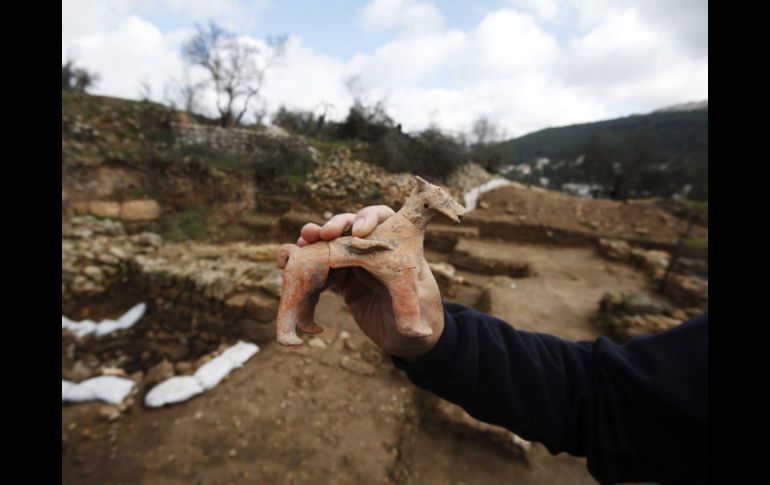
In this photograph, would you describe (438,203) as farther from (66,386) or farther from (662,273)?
(662,273)

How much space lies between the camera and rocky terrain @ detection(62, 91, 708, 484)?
349cm

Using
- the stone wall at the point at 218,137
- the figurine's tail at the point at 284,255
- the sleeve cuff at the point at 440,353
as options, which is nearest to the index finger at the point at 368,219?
the figurine's tail at the point at 284,255

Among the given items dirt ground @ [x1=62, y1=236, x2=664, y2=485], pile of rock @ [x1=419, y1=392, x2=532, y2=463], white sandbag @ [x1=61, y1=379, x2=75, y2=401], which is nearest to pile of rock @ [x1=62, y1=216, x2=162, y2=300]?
white sandbag @ [x1=61, y1=379, x2=75, y2=401]

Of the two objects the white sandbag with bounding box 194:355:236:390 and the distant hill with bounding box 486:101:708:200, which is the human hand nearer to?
the white sandbag with bounding box 194:355:236:390

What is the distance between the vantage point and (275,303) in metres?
5.73

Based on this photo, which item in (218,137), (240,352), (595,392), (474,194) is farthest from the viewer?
(474,194)

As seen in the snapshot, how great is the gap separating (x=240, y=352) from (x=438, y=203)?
4.83m

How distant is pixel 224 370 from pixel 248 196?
26.7 ft

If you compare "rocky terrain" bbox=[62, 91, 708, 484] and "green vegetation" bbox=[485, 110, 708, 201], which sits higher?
"green vegetation" bbox=[485, 110, 708, 201]

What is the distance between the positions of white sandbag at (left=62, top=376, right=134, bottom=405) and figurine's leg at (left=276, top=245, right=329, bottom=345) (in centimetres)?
444

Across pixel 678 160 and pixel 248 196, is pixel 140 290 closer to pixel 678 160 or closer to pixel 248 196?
pixel 248 196

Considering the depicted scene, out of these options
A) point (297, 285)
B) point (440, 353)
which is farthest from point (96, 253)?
point (440, 353)

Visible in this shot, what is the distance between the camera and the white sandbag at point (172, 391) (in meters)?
4.11

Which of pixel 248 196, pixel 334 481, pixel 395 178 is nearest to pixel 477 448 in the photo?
pixel 334 481
